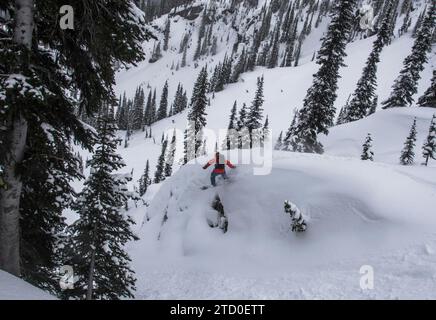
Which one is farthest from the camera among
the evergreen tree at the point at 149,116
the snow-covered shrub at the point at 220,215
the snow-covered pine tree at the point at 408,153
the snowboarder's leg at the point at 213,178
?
the evergreen tree at the point at 149,116

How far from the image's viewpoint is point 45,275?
9.93m

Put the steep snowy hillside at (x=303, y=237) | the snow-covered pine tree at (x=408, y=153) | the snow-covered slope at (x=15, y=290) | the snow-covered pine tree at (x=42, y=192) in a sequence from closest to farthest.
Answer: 1. the snow-covered slope at (x=15, y=290)
2. the snow-covered pine tree at (x=42, y=192)
3. the steep snowy hillside at (x=303, y=237)
4. the snow-covered pine tree at (x=408, y=153)

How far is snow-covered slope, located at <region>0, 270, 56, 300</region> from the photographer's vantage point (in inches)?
192

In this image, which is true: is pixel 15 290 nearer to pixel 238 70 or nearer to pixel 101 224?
pixel 101 224

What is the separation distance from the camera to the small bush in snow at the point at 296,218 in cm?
1211

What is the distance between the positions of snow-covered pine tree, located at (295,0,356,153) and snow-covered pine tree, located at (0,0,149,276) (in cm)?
2255

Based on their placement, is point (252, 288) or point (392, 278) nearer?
point (392, 278)

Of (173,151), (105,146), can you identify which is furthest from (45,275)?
(173,151)

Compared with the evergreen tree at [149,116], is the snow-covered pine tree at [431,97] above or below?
above

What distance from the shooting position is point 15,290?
201 inches

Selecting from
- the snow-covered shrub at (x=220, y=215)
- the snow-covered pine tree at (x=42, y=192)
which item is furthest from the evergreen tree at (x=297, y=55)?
the snow-covered pine tree at (x=42, y=192)

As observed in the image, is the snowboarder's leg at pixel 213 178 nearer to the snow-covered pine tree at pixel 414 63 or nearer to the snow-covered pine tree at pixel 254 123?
the snow-covered pine tree at pixel 254 123

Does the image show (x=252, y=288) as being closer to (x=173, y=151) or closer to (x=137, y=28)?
(x=137, y=28)
